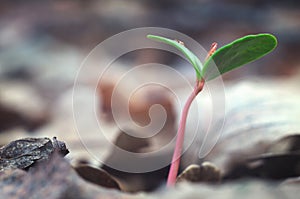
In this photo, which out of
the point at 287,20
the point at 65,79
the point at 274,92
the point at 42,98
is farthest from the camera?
the point at 287,20

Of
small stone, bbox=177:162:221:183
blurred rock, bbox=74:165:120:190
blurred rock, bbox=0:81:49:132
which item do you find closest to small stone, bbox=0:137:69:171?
blurred rock, bbox=74:165:120:190

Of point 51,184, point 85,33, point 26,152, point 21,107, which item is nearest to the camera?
point 51,184

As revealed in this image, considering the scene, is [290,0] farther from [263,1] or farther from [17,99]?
[17,99]

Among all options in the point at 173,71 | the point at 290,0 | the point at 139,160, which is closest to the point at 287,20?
the point at 290,0

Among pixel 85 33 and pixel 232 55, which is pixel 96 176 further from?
pixel 85 33

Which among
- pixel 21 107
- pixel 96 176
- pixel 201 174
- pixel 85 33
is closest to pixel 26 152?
pixel 96 176

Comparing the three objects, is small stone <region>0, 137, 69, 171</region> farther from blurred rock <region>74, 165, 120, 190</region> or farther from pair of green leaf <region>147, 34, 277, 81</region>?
pair of green leaf <region>147, 34, 277, 81</region>

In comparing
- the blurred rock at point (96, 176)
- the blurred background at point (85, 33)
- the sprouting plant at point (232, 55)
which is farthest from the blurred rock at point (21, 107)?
the sprouting plant at point (232, 55)

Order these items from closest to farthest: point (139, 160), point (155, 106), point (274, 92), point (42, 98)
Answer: point (139, 160) → point (274, 92) → point (155, 106) → point (42, 98)

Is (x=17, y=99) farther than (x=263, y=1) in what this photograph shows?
No
